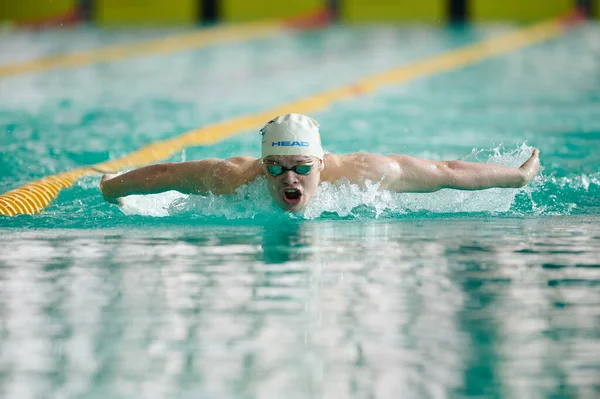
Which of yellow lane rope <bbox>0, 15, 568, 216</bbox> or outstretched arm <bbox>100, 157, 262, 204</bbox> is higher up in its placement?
yellow lane rope <bbox>0, 15, 568, 216</bbox>

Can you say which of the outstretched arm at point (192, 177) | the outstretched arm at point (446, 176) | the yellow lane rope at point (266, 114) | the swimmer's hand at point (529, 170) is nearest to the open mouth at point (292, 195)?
the outstretched arm at point (192, 177)

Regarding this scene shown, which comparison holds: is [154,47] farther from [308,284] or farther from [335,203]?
[308,284]

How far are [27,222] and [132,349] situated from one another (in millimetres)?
2288

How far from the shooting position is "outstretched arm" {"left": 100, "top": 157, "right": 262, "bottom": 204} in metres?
5.13

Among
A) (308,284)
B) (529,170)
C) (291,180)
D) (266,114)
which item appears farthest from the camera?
(266,114)

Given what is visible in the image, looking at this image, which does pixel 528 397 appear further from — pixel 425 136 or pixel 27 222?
pixel 425 136

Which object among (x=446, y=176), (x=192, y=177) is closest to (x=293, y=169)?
(x=192, y=177)

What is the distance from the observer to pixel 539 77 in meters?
12.7

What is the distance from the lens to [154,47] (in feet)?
49.8

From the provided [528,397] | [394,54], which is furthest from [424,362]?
[394,54]

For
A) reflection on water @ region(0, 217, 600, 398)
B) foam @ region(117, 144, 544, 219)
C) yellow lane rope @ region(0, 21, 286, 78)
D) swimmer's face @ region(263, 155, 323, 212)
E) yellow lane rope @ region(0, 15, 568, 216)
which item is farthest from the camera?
yellow lane rope @ region(0, 21, 286, 78)

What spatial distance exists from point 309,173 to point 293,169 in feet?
0.24

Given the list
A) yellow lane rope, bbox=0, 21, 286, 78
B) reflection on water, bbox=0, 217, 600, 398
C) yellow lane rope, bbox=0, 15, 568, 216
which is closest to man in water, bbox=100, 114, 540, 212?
reflection on water, bbox=0, 217, 600, 398

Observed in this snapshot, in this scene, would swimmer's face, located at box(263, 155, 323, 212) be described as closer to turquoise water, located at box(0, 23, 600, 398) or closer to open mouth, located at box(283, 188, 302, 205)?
open mouth, located at box(283, 188, 302, 205)
